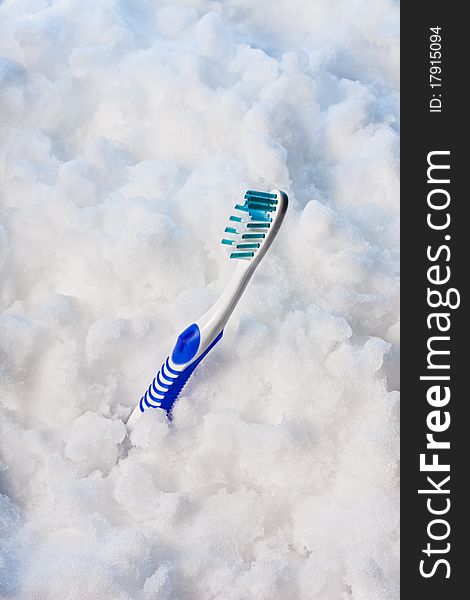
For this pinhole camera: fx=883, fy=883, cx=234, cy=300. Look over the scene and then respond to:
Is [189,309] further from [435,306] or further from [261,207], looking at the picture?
[435,306]

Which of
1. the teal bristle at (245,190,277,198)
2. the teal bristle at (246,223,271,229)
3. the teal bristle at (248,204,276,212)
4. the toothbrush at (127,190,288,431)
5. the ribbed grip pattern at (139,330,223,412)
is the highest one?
the teal bristle at (245,190,277,198)

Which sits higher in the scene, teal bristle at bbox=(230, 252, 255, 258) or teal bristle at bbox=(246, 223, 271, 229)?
teal bristle at bbox=(246, 223, 271, 229)

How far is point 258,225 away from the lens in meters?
0.94

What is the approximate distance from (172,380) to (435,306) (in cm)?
32

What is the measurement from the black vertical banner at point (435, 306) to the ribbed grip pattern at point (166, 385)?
245 mm

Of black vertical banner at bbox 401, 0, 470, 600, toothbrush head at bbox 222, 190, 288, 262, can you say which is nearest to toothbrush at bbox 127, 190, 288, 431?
toothbrush head at bbox 222, 190, 288, 262

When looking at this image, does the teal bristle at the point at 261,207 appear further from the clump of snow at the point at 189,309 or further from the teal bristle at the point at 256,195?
the clump of snow at the point at 189,309

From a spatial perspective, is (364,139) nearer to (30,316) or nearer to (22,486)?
(30,316)

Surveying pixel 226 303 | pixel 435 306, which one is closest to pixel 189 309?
pixel 226 303

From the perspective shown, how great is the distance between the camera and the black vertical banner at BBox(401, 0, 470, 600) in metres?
0.95

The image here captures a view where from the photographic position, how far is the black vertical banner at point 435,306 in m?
0.95

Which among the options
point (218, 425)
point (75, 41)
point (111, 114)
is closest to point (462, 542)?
point (218, 425)

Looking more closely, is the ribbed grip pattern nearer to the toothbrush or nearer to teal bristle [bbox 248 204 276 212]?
the toothbrush

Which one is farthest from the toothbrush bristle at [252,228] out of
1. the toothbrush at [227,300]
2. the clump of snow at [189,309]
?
the clump of snow at [189,309]
